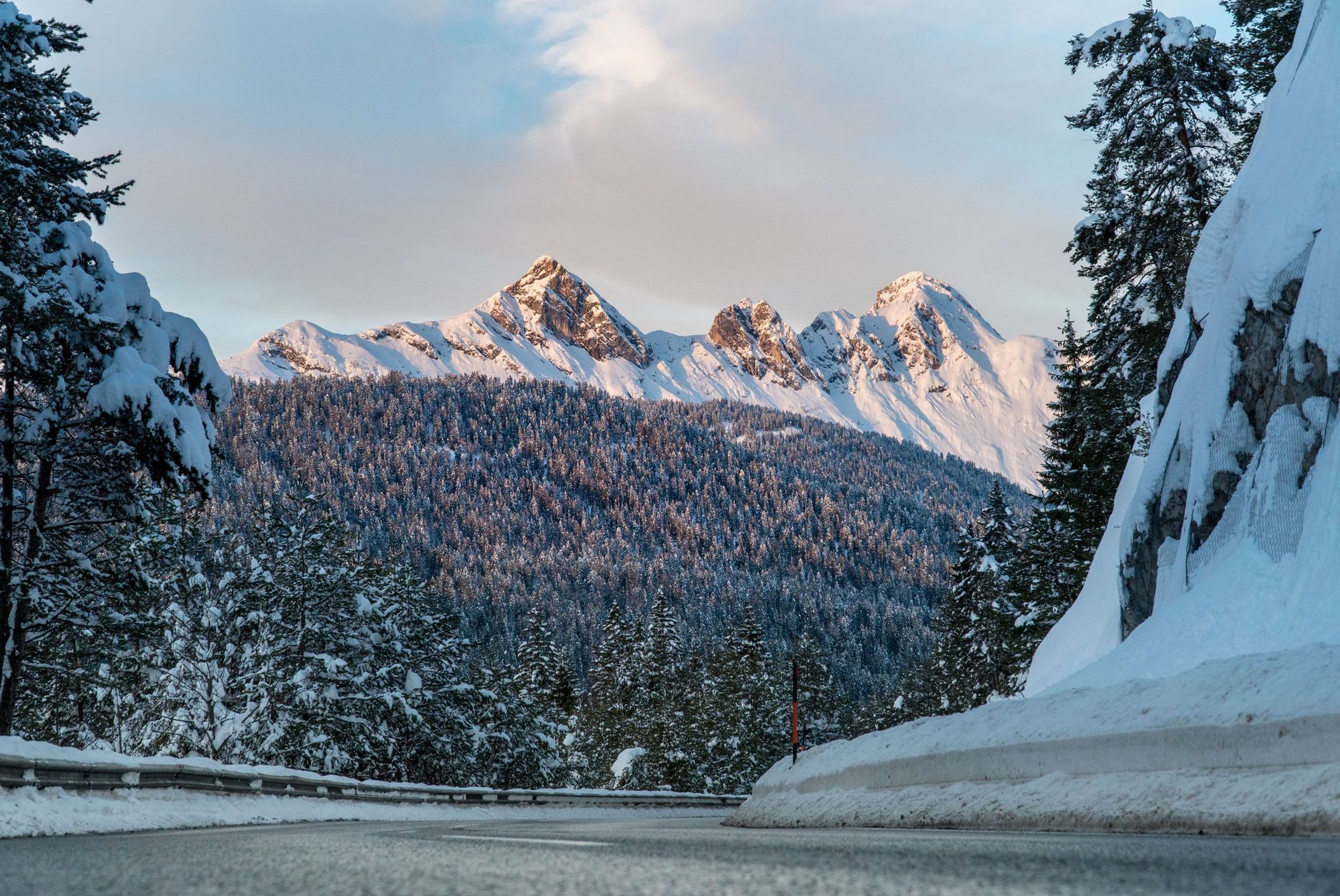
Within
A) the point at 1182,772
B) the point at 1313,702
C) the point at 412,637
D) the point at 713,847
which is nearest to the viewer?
the point at 713,847

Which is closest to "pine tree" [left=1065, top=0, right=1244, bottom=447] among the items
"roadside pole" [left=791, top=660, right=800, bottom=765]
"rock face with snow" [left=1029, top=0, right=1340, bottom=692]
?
"rock face with snow" [left=1029, top=0, right=1340, bottom=692]

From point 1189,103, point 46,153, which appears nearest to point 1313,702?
point 46,153

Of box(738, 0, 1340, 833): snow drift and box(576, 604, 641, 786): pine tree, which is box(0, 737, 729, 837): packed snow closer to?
box(738, 0, 1340, 833): snow drift

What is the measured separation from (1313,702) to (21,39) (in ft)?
63.9

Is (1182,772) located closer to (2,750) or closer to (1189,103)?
(2,750)

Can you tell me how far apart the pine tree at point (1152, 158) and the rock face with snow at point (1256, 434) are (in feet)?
17.0

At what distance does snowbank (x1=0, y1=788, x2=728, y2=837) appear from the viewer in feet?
40.3

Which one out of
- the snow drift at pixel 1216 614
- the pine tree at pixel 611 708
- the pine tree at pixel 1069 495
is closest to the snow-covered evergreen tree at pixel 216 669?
the snow drift at pixel 1216 614

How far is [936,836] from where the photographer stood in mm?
7184

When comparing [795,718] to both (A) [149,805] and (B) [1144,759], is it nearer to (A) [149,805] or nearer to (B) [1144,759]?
(A) [149,805]

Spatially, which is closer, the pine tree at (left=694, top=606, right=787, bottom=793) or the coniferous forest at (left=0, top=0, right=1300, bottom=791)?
the coniferous forest at (left=0, top=0, right=1300, bottom=791)

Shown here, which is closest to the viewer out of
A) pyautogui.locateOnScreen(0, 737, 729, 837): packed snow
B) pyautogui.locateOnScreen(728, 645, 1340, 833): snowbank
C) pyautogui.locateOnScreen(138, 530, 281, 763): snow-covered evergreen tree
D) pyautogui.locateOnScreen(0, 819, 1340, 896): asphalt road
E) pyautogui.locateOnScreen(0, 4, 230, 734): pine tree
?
pyautogui.locateOnScreen(0, 819, 1340, 896): asphalt road

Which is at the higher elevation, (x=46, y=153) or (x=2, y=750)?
(x=46, y=153)

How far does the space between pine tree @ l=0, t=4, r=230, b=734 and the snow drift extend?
11649 mm
